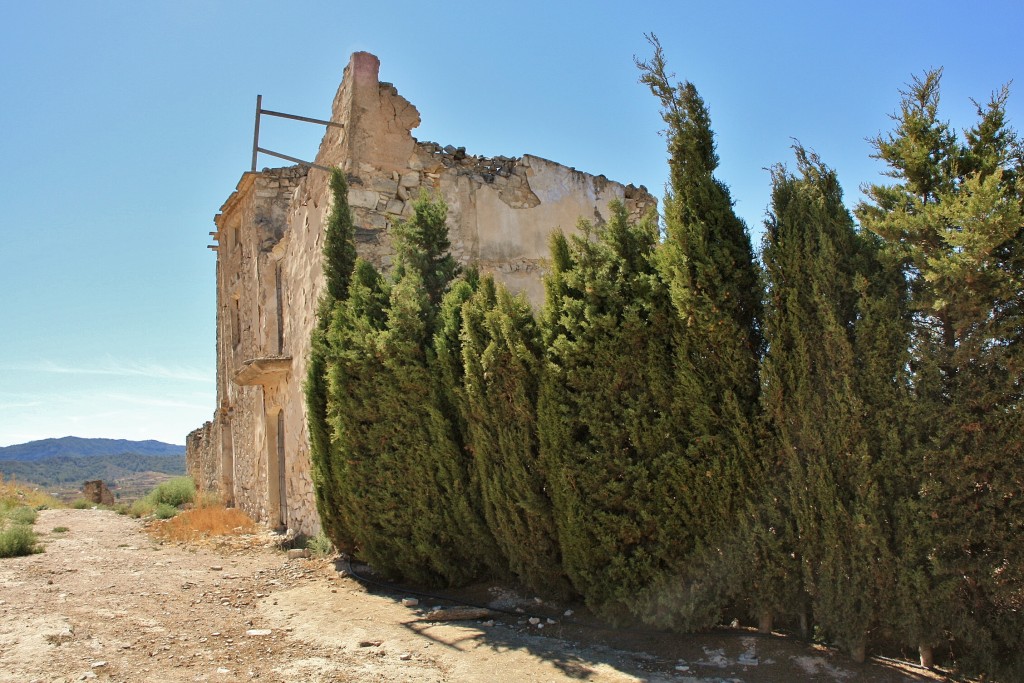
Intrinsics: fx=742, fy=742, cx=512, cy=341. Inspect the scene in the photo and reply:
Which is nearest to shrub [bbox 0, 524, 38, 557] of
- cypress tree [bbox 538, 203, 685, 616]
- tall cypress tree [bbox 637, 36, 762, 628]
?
cypress tree [bbox 538, 203, 685, 616]

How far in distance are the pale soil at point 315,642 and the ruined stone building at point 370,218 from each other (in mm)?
2934

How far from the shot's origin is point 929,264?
143 inches

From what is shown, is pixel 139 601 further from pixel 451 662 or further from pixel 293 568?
pixel 451 662

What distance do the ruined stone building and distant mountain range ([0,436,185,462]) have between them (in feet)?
211

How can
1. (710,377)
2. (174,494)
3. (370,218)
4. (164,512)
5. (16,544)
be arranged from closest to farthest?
1. (710,377)
2. (370,218)
3. (16,544)
4. (164,512)
5. (174,494)

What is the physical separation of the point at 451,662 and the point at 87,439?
299 ft

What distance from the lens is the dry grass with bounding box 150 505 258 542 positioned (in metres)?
11.4

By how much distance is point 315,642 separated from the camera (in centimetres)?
516

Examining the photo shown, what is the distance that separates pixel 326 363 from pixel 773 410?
480 cm

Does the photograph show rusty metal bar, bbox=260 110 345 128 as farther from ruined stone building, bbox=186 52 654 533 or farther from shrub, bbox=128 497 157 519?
shrub, bbox=128 497 157 519

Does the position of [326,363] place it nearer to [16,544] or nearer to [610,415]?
[610,415]

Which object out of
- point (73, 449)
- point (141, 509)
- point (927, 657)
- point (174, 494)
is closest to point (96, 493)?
point (174, 494)

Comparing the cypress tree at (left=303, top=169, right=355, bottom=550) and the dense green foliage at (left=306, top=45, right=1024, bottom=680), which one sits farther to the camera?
the cypress tree at (left=303, top=169, right=355, bottom=550)

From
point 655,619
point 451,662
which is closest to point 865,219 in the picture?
point 655,619
